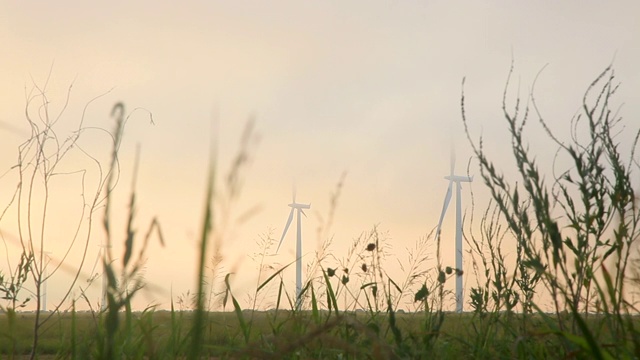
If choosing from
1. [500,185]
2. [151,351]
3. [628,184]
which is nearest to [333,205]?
[500,185]

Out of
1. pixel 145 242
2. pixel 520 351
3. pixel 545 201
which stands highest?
pixel 545 201

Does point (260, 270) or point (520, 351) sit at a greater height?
point (260, 270)

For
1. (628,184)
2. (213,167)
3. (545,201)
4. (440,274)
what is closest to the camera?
(213,167)

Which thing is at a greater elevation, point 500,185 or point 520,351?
point 500,185

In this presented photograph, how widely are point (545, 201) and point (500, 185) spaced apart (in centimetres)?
64

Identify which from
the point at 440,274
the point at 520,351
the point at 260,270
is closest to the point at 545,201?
the point at 440,274

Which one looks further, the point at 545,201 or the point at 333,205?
the point at 333,205

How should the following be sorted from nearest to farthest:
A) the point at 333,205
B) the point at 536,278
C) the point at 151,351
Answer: the point at 151,351 < the point at 333,205 < the point at 536,278

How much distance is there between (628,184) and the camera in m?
3.46

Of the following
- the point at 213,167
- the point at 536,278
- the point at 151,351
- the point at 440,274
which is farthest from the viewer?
the point at 536,278

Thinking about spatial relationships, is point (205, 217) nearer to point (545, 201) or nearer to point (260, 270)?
point (545, 201)

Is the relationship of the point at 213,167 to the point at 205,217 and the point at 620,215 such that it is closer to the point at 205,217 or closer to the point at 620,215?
the point at 205,217

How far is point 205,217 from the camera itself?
1035 mm

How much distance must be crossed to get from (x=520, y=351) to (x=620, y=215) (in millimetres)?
883
